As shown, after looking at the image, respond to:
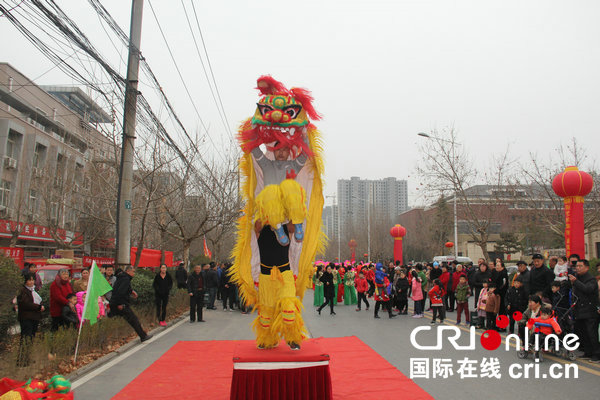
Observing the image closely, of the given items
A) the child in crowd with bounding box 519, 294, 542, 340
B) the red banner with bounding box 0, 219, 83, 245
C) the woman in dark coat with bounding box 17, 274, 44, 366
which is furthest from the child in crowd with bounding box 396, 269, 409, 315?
the red banner with bounding box 0, 219, 83, 245

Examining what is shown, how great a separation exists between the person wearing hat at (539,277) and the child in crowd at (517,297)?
0.20 meters

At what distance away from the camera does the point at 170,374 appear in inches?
249

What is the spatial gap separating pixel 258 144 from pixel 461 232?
5214 centimetres

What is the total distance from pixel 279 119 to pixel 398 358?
14.8 feet

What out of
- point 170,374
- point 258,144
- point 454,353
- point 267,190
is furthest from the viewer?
point 454,353

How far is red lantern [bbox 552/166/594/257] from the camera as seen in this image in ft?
34.1

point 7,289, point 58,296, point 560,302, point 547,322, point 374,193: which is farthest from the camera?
point 374,193

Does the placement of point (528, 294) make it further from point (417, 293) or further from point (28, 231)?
point (28, 231)

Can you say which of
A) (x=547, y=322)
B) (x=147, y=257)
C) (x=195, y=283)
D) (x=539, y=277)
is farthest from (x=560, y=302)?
(x=147, y=257)

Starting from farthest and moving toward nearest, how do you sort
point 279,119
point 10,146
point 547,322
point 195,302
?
point 10,146
point 195,302
point 547,322
point 279,119

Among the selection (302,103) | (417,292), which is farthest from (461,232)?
(302,103)

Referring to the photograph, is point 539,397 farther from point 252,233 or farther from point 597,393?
point 252,233

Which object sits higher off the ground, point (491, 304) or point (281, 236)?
point (281, 236)

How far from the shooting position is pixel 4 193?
85.4 feet
